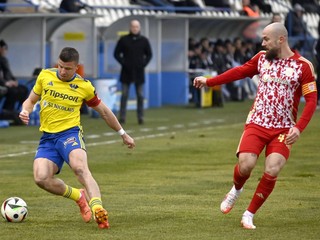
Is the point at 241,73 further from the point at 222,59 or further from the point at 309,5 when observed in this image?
the point at 309,5

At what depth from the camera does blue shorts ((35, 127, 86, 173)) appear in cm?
1184

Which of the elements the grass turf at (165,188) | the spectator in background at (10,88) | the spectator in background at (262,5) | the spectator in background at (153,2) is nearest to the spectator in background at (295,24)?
the spectator in background at (262,5)

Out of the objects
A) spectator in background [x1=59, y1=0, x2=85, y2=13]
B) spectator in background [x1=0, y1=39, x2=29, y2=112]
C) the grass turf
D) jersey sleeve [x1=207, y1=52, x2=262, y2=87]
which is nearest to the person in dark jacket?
the grass turf

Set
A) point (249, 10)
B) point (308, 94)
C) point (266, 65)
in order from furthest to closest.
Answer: point (249, 10) < point (266, 65) < point (308, 94)

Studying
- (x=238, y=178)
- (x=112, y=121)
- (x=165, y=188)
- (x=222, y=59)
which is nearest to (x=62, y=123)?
(x=112, y=121)

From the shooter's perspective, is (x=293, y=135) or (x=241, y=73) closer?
(x=293, y=135)

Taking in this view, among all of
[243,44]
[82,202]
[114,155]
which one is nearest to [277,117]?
[82,202]

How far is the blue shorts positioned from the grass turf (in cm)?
65

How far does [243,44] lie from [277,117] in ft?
97.8

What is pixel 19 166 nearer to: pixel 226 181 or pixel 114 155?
pixel 114 155

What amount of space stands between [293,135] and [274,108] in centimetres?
48

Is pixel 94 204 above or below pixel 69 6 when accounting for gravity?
below

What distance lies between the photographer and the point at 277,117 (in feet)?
38.3

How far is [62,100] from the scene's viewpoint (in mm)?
12000
